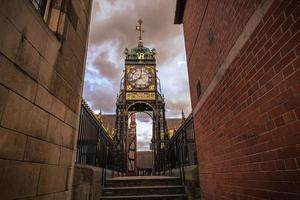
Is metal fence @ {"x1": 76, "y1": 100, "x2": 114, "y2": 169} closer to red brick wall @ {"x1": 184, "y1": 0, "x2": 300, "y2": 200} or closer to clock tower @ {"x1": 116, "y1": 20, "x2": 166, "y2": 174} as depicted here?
red brick wall @ {"x1": 184, "y1": 0, "x2": 300, "y2": 200}

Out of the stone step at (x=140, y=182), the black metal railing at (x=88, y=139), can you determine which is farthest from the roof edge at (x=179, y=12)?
the stone step at (x=140, y=182)

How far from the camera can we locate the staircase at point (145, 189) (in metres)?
5.52

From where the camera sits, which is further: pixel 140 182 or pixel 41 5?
pixel 140 182

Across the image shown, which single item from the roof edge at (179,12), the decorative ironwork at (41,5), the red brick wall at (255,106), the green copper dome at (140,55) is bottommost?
the red brick wall at (255,106)

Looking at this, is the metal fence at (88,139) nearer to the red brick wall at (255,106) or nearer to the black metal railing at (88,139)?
the black metal railing at (88,139)

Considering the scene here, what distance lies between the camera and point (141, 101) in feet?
45.8

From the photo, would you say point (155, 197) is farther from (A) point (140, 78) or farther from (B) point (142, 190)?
(A) point (140, 78)

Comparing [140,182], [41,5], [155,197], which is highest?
[41,5]

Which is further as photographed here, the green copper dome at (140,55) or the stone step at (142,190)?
the green copper dome at (140,55)

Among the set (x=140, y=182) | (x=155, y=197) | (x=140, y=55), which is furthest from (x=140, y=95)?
(x=155, y=197)

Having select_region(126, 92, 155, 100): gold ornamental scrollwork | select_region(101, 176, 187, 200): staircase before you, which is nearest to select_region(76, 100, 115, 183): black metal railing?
select_region(101, 176, 187, 200): staircase

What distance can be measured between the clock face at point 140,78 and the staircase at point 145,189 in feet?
28.0

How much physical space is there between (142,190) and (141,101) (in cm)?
845

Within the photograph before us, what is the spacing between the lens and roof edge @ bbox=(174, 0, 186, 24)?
257 inches
